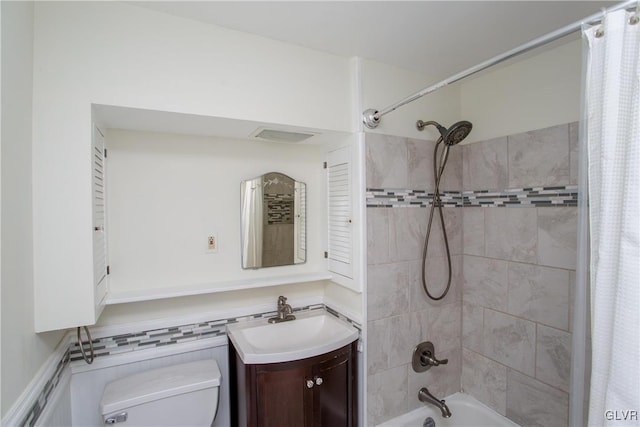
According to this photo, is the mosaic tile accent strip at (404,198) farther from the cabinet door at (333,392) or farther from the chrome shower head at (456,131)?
the cabinet door at (333,392)

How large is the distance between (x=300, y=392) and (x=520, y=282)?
1314 millimetres

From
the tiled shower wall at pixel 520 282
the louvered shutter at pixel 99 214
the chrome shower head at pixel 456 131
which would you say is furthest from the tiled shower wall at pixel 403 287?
the louvered shutter at pixel 99 214

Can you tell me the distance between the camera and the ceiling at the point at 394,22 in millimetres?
1240

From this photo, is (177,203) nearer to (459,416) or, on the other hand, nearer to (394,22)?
(394,22)

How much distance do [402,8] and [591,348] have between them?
135 cm

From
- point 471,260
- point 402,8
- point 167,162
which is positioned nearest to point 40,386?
point 167,162

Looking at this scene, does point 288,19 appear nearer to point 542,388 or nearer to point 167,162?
point 167,162

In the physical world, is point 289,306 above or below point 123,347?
above

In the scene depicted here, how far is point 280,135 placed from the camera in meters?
1.67

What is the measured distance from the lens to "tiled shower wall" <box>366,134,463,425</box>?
1688mm

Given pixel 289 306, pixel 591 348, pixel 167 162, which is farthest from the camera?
pixel 289 306

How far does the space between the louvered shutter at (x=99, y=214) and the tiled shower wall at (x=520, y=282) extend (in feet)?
6.58

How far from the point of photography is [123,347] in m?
1.56

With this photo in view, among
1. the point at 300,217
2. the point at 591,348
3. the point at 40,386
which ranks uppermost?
the point at 300,217
